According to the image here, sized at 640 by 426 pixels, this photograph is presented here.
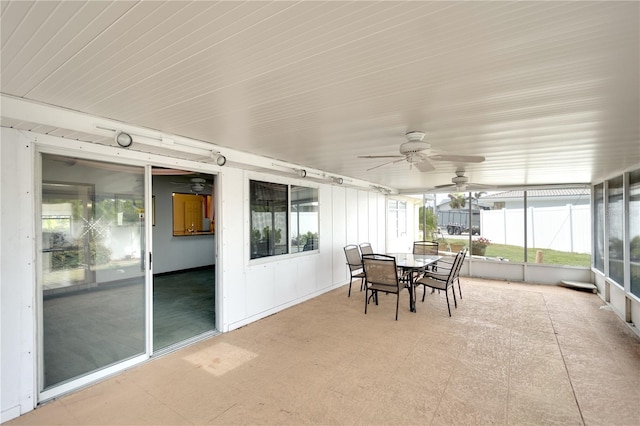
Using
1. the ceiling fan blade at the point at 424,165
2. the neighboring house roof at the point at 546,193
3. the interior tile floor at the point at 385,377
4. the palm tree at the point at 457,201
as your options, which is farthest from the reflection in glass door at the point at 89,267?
the neighboring house roof at the point at 546,193

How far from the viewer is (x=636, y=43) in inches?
52.2

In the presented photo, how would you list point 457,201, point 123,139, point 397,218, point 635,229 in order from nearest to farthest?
point 123,139 → point 635,229 → point 457,201 → point 397,218

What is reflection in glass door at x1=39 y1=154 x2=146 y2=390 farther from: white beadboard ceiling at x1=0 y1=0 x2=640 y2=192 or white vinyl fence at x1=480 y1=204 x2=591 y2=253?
white vinyl fence at x1=480 y1=204 x2=591 y2=253

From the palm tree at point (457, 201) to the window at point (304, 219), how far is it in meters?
4.97

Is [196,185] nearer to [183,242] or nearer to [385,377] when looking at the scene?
[183,242]

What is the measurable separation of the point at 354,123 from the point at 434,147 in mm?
1275

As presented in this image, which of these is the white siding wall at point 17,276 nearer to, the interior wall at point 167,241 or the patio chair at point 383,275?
the patio chair at point 383,275

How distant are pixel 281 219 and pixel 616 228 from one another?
17.9 feet

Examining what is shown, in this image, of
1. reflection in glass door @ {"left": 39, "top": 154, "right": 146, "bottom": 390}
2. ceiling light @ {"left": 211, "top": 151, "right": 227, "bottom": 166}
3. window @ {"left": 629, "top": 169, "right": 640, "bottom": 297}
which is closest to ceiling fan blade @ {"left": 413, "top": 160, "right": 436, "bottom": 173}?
ceiling light @ {"left": 211, "top": 151, "right": 227, "bottom": 166}

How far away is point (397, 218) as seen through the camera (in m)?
8.90

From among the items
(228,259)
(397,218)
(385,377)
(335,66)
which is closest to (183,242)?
(228,259)

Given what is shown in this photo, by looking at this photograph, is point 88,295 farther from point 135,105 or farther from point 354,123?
point 354,123

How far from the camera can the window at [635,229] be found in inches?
154

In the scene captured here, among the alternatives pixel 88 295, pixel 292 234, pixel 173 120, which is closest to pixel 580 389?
pixel 292 234
